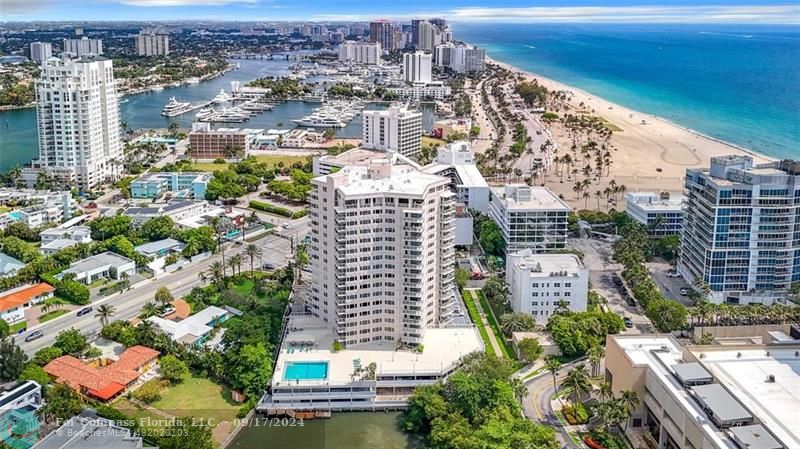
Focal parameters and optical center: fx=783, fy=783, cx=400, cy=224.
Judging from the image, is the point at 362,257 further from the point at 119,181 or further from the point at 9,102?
the point at 9,102

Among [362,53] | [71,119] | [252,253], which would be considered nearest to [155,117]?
[71,119]

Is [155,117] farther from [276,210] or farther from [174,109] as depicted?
[276,210]

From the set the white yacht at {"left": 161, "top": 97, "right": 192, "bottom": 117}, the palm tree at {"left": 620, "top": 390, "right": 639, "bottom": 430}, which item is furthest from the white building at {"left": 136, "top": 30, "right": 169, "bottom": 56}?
the palm tree at {"left": 620, "top": 390, "right": 639, "bottom": 430}

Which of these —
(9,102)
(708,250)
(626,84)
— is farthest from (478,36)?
(708,250)

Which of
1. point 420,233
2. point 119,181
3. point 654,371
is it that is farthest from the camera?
point 119,181

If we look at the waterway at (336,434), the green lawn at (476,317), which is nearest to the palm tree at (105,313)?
the waterway at (336,434)

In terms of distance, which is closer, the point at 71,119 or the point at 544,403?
the point at 544,403
